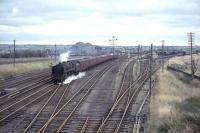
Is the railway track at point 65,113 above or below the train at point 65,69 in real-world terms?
below

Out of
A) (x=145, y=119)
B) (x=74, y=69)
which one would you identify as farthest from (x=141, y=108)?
(x=74, y=69)

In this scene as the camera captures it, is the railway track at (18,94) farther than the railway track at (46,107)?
Yes

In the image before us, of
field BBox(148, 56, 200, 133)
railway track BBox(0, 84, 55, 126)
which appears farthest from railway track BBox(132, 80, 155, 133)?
railway track BBox(0, 84, 55, 126)

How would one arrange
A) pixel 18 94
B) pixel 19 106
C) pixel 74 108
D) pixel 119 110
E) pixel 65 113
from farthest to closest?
pixel 18 94 < pixel 19 106 < pixel 74 108 < pixel 119 110 < pixel 65 113

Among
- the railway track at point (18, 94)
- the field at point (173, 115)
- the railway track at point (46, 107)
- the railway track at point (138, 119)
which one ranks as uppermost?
the railway track at point (18, 94)

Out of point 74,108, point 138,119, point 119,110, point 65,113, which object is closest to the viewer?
point 138,119

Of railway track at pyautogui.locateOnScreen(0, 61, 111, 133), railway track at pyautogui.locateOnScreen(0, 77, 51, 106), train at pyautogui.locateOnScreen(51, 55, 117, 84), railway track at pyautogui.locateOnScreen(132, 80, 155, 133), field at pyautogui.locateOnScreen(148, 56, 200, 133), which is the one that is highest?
train at pyautogui.locateOnScreen(51, 55, 117, 84)

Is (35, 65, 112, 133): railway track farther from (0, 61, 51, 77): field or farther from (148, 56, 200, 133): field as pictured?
(0, 61, 51, 77): field

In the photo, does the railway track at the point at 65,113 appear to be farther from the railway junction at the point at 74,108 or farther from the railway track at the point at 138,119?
the railway track at the point at 138,119

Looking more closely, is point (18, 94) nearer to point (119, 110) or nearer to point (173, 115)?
point (119, 110)

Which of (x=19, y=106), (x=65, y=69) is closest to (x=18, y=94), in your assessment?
(x=19, y=106)

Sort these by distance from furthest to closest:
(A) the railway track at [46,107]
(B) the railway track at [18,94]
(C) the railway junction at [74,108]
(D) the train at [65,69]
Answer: (D) the train at [65,69] → (B) the railway track at [18,94] → (A) the railway track at [46,107] → (C) the railway junction at [74,108]

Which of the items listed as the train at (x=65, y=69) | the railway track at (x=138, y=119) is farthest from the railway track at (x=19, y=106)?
the railway track at (x=138, y=119)

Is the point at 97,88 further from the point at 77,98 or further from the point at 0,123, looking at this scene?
the point at 0,123
